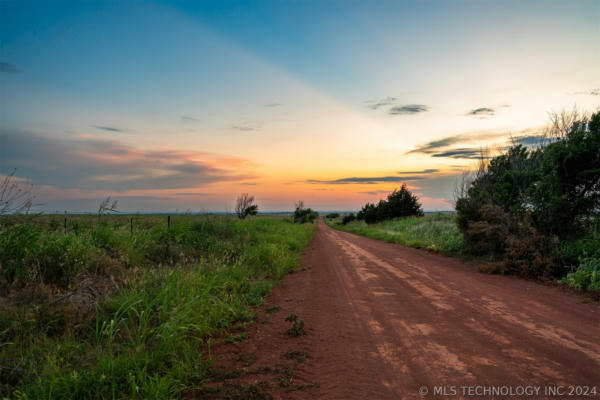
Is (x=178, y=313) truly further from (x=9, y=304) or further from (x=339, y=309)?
(x=339, y=309)

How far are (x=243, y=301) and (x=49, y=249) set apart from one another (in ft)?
12.1

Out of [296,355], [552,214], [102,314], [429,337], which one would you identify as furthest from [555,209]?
[102,314]

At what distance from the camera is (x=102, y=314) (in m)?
4.30

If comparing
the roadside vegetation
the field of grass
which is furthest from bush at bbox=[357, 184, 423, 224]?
the field of grass

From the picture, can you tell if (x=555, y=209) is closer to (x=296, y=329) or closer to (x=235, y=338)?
(x=296, y=329)

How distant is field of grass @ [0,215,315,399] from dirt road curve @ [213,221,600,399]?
0.92m

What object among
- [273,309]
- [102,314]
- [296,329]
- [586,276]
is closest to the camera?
[102,314]

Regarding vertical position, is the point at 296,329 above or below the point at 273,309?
above

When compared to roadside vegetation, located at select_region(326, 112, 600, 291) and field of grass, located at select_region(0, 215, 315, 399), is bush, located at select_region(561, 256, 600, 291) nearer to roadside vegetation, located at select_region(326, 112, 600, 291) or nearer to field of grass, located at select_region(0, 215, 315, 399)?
roadside vegetation, located at select_region(326, 112, 600, 291)

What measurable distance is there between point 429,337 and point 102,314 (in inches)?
181

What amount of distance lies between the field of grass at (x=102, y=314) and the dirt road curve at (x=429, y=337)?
3.00 feet

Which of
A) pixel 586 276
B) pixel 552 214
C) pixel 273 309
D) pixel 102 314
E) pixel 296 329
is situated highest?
pixel 552 214

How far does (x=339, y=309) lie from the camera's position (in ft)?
19.1

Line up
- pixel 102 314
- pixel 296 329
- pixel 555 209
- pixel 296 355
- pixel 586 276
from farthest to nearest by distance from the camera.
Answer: pixel 555 209 → pixel 586 276 → pixel 296 329 → pixel 102 314 → pixel 296 355
